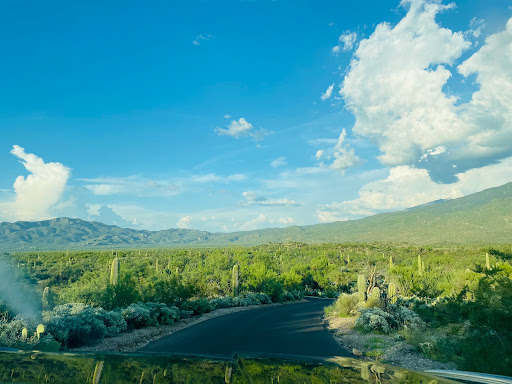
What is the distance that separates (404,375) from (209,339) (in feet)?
35.4

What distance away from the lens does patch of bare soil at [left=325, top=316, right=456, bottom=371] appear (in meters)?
9.28

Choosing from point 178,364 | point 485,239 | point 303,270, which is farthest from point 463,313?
point 485,239

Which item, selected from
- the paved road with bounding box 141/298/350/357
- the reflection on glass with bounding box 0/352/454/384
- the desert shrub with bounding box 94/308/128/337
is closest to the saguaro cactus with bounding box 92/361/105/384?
the reflection on glass with bounding box 0/352/454/384

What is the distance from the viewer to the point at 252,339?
1276cm

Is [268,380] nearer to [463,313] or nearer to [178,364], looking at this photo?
[178,364]

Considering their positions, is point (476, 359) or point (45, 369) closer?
point (45, 369)

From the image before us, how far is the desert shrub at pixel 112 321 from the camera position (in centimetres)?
1211

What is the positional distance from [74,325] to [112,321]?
2.02 metres

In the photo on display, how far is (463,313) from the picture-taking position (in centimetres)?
1381

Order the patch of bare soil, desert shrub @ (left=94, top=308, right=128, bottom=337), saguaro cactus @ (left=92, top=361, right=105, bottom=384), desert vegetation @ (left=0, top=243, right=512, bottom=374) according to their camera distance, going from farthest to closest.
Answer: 1. desert shrub @ (left=94, top=308, right=128, bottom=337)
2. the patch of bare soil
3. desert vegetation @ (left=0, top=243, right=512, bottom=374)
4. saguaro cactus @ (left=92, top=361, right=105, bottom=384)

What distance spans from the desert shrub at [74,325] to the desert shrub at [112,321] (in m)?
0.47

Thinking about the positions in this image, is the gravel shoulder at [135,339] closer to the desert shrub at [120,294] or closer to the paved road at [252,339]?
the paved road at [252,339]

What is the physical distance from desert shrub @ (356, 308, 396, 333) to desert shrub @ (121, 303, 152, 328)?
8373mm

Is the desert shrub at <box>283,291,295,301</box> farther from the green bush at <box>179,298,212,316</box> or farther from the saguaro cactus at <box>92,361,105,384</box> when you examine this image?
the saguaro cactus at <box>92,361,105,384</box>
